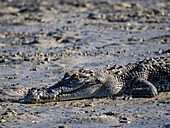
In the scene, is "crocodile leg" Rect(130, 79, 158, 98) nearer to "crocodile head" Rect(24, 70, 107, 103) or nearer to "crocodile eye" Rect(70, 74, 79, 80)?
"crocodile head" Rect(24, 70, 107, 103)

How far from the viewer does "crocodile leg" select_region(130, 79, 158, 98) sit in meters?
6.23

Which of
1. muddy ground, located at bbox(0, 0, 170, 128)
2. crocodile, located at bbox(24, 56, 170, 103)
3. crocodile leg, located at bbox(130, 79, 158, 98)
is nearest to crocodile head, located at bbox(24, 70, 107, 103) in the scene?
crocodile, located at bbox(24, 56, 170, 103)

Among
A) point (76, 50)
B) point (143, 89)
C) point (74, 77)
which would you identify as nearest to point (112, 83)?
point (143, 89)

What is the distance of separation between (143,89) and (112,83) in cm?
51

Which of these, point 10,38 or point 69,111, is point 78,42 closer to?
point 10,38

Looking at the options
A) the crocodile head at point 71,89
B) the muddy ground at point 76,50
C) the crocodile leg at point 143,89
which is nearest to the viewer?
the muddy ground at point 76,50

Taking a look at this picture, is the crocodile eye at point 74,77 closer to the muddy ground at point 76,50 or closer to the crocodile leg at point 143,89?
the muddy ground at point 76,50

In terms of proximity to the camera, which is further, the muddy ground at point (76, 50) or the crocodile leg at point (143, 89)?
the crocodile leg at point (143, 89)

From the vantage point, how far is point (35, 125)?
5.20 m

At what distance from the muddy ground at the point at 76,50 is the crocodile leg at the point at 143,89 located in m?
0.13

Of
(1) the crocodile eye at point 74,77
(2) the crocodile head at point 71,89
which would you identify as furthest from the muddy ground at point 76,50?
(1) the crocodile eye at point 74,77

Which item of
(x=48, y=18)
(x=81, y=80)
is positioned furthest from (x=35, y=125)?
(x=48, y=18)

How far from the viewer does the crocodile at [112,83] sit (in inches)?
240

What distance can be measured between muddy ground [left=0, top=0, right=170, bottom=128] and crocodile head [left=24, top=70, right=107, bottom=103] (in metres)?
0.11
